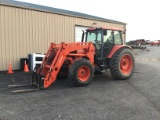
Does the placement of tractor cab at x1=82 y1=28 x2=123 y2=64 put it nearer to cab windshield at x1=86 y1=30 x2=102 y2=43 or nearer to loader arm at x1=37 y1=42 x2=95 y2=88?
cab windshield at x1=86 y1=30 x2=102 y2=43

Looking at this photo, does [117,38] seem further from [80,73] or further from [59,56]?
[59,56]

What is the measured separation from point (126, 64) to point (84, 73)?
248 centimetres

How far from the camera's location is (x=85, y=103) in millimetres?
5082

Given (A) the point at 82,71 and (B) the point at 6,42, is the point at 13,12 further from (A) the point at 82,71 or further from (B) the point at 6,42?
(A) the point at 82,71

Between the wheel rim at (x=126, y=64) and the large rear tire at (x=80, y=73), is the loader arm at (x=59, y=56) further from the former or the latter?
the wheel rim at (x=126, y=64)

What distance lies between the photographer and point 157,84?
23.9 ft

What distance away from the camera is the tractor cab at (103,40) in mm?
7867

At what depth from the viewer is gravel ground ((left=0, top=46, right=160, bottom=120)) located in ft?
14.0

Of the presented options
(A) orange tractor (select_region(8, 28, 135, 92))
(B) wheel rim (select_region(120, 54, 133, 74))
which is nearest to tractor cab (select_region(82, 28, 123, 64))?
(A) orange tractor (select_region(8, 28, 135, 92))

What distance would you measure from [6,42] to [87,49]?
4.93 meters

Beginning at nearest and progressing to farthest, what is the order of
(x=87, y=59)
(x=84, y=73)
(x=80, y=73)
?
1. (x=80, y=73)
2. (x=84, y=73)
3. (x=87, y=59)

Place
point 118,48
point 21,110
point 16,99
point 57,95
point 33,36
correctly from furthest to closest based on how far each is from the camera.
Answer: point 33,36, point 118,48, point 57,95, point 16,99, point 21,110

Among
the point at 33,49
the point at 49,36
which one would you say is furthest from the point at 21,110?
the point at 49,36

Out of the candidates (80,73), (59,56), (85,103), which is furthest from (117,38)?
(85,103)
